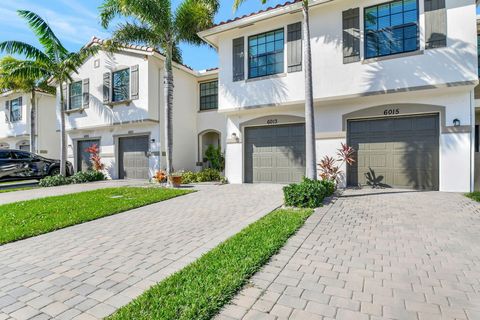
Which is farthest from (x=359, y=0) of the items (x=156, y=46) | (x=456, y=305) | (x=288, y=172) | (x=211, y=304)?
(x=211, y=304)

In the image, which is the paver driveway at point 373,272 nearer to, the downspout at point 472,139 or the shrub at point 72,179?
the downspout at point 472,139

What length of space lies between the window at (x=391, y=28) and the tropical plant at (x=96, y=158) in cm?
1470

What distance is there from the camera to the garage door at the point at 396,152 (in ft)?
28.6

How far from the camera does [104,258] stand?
3.90 meters

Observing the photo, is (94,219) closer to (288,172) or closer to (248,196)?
(248,196)

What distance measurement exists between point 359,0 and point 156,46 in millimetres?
8628

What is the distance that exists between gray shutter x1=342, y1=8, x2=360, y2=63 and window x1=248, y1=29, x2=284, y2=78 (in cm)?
238

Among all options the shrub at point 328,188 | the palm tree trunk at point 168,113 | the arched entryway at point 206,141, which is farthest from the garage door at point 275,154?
the arched entryway at point 206,141

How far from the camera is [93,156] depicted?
624 inches

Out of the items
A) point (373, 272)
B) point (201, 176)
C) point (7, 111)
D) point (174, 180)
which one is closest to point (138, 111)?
point (201, 176)

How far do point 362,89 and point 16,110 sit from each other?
2573 cm

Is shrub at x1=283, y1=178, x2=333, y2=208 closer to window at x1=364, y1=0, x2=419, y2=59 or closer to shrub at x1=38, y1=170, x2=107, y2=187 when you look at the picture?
window at x1=364, y1=0, x2=419, y2=59

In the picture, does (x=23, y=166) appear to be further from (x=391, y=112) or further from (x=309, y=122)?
(x=391, y=112)

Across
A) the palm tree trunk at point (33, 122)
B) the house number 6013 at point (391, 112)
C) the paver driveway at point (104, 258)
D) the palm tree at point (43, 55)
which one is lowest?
the paver driveway at point (104, 258)
